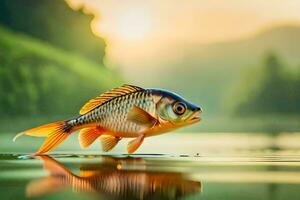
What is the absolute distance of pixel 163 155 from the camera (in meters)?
3.55

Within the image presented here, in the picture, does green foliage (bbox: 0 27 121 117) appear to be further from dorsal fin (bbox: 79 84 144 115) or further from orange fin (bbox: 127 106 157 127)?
orange fin (bbox: 127 106 157 127)

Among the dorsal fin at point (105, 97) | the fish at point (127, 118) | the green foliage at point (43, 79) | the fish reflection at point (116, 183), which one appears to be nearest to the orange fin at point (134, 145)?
the fish at point (127, 118)

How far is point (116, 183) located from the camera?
2436 millimetres

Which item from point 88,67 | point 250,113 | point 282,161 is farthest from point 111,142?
point 88,67

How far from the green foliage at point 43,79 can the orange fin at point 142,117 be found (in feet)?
47.7

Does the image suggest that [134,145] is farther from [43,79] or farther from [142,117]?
[43,79]

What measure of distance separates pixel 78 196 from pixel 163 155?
1.41 m

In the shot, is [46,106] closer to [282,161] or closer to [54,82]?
[54,82]

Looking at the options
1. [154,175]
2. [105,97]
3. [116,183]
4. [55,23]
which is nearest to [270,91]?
[55,23]

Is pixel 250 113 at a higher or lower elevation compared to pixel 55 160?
higher

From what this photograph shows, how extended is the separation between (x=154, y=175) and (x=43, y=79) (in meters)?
18.8

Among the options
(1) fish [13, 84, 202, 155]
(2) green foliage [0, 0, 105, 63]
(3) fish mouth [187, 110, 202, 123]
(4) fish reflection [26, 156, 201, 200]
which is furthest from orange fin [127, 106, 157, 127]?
(2) green foliage [0, 0, 105, 63]

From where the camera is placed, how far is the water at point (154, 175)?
224cm

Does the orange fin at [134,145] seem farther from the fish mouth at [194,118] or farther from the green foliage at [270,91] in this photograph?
the green foliage at [270,91]
